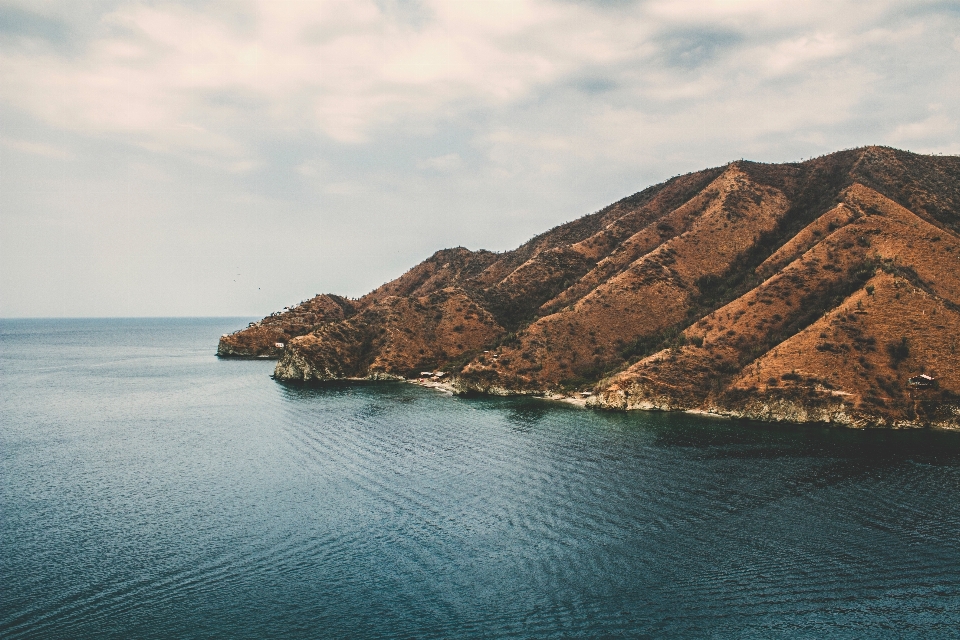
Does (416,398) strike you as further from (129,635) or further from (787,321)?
(129,635)

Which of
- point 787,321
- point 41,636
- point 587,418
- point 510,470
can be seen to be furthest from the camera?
point 787,321

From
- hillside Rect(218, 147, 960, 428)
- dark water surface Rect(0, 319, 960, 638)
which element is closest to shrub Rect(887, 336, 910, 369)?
hillside Rect(218, 147, 960, 428)

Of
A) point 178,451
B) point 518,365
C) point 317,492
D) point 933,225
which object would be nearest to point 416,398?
point 518,365

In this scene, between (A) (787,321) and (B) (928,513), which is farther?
(A) (787,321)

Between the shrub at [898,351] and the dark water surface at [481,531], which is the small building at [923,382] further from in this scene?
the dark water surface at [481,531]

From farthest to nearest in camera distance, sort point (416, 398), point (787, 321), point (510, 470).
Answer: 1. point (416, 398)
2. point (787, 321)
3. point (510, 470)

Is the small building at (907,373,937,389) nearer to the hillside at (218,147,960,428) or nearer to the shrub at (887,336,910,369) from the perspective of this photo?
the hillside at (218,147,960,428)
